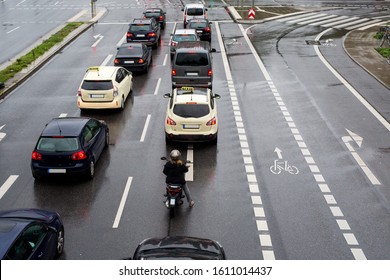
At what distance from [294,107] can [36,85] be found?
12040 mm

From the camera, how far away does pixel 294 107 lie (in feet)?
74.9

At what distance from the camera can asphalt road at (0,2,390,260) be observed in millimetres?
12812

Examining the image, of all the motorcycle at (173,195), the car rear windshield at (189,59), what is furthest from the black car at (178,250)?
the car rear windshield at (189,59)

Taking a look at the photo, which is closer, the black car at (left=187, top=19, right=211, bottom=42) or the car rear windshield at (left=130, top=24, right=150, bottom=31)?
the car rear windshield at (left=130, top=24, right=150, bottom=31)

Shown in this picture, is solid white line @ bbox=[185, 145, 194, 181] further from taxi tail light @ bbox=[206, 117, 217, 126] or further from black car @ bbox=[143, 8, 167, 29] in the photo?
black car @ bbox=[143, 8, 167, 29]

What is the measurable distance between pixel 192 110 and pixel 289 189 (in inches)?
179

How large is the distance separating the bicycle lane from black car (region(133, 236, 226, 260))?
9.20 feet

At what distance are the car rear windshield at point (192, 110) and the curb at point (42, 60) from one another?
9.61 metres

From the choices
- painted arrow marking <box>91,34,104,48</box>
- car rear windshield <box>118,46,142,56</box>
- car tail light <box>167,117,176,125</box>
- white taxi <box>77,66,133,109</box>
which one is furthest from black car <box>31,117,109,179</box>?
painted arrow marking <box>91,34,104,48</box>

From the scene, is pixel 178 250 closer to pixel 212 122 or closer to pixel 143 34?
pixel 212 122

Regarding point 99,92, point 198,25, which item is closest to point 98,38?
point 198,25
